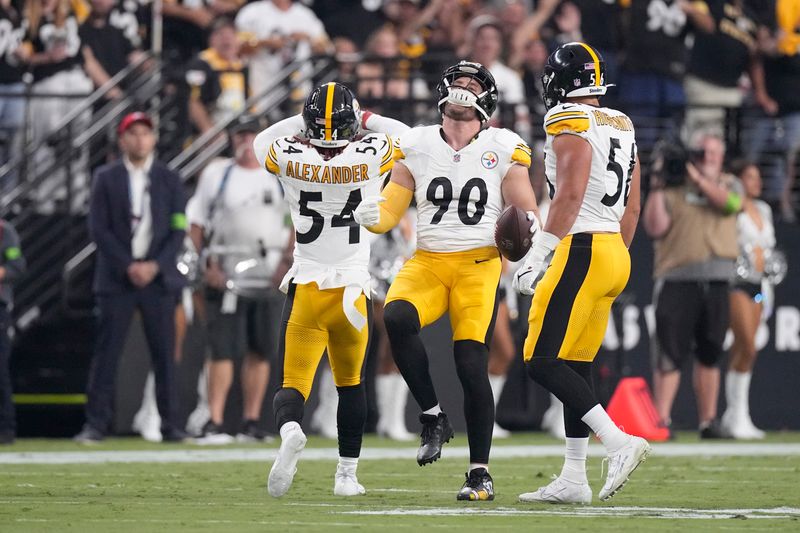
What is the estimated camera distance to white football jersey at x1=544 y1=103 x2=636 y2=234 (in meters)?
8.18

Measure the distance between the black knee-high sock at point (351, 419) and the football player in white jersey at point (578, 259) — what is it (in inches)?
37.5

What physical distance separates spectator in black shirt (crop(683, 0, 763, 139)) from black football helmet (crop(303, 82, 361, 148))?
26.9 ft

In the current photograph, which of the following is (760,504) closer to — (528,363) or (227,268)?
(528,363)

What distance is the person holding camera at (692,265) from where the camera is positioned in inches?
555

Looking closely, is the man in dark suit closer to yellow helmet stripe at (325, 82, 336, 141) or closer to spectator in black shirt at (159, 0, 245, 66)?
spectator in black shirt at (159, 0, 245, 66)

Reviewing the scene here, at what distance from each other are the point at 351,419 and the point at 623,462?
154cm

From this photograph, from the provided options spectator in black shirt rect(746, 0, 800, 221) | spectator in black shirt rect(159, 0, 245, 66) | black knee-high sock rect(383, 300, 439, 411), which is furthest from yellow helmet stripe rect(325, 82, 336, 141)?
spectator in black shirt rect(746, 0, 800, 221)

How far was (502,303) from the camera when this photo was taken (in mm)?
14469

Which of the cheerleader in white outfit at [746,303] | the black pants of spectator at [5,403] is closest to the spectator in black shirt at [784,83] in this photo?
the cheerleader in white outfit at [746,303]

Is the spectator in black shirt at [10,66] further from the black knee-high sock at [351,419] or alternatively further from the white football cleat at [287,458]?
the white football cleat at [287,458]

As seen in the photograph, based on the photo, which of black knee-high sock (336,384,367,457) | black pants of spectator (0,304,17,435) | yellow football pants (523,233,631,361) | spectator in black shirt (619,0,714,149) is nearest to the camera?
yellow football pants (523,233,631,361)

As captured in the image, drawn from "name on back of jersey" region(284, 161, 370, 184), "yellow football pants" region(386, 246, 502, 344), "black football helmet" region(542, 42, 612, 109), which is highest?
"black football helmet" region(542, 42, 612, 109)

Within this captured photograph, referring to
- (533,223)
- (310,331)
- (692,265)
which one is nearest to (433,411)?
(310,331)

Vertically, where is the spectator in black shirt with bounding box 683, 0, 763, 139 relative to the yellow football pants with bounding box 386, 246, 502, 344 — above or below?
above
